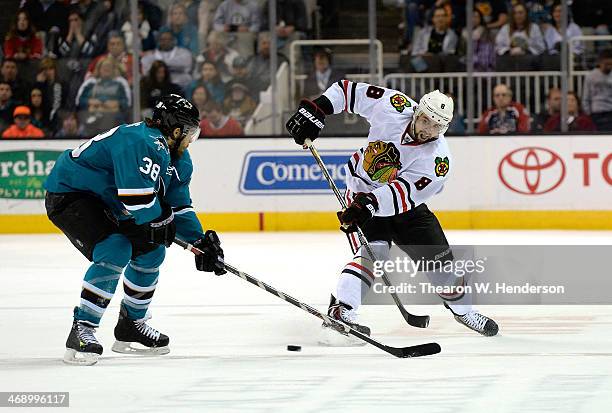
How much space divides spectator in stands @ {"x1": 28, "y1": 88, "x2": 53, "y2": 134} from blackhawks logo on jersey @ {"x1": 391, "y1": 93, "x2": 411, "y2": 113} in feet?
17.8

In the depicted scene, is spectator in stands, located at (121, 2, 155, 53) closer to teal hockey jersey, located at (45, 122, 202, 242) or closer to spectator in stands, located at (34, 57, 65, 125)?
spectator in stands, located at (34, 57, 65, 125)

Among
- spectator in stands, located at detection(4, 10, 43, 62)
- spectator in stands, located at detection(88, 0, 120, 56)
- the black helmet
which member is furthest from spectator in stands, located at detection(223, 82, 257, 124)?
the black helmet

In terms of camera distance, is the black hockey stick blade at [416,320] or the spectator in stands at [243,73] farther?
the spectator in stands at [243,73]

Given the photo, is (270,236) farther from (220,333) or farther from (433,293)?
(220,333)

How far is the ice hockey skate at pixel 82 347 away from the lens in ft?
14.9

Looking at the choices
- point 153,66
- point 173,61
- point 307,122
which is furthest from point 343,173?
point 307,122

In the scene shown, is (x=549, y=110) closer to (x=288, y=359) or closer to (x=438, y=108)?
(x=438, y=108)

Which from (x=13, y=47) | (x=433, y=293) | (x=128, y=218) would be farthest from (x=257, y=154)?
(x=128, y=218)

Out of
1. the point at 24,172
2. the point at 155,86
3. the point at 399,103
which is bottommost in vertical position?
the point at 24,172

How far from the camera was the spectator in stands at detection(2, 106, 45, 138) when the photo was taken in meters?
10.1

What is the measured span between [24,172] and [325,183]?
7.59 feet

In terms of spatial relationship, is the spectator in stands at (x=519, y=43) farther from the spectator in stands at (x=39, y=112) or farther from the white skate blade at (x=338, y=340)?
the white skate blade at (x=338, y=340)

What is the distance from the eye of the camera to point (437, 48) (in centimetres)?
1038

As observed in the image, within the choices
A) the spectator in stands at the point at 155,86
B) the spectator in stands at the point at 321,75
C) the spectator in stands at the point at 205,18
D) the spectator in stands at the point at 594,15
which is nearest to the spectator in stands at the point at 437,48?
the spectator in stands at the point at 321,75
